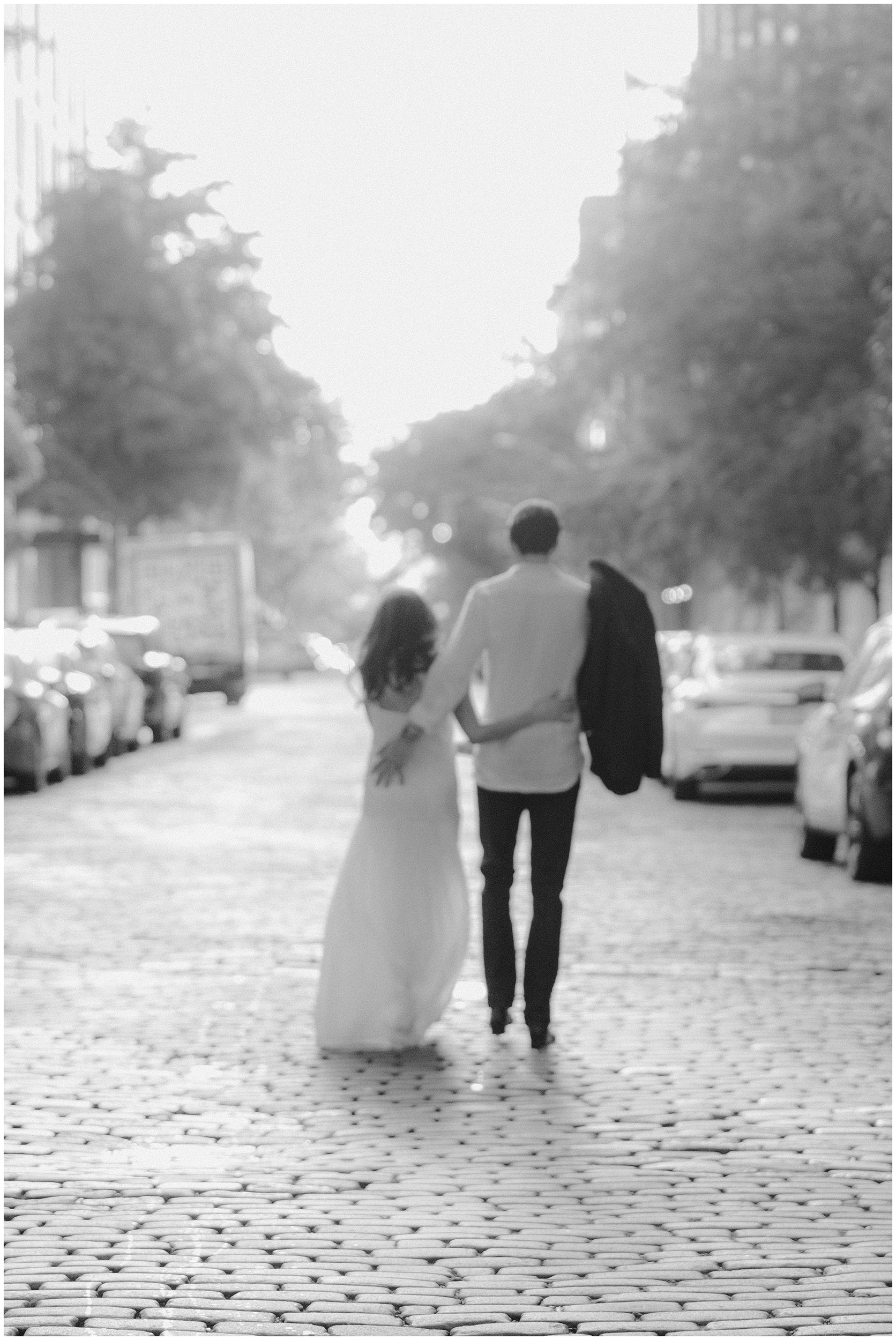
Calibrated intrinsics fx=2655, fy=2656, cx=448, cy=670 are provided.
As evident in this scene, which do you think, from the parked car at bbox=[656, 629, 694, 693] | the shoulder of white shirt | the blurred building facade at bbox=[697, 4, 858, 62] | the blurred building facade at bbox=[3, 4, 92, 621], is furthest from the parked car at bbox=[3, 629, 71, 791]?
the blurred building facade at bbox=[3, 4, 92, 621]

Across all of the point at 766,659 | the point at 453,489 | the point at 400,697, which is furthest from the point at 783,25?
the point at 453,489

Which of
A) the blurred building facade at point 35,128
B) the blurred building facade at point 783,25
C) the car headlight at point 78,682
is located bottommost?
the car headlight at point 78,682

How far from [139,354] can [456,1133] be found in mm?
49121

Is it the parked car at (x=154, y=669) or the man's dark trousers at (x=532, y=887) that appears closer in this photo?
the man's dark trousers at (x=532, y=887)

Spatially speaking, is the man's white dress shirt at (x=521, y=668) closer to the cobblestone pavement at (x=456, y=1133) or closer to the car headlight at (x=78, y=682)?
the cobblestone pavement at (x=456, y=1133)

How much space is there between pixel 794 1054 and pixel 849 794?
6.73 metres

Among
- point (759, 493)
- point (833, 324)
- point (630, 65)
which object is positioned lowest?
point (759, 493)

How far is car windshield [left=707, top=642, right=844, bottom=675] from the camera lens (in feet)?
75.4

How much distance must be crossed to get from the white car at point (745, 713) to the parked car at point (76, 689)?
19.8 feet

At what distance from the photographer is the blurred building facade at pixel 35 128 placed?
6462cm

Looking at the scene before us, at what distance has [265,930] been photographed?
1219 cm

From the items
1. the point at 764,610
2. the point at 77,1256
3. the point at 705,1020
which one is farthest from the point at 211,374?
the point at 77,1256

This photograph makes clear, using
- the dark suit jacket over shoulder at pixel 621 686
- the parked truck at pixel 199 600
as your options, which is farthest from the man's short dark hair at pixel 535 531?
the parked truck at pixel 199 600

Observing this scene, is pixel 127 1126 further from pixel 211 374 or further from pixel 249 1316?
pixel 211 374
